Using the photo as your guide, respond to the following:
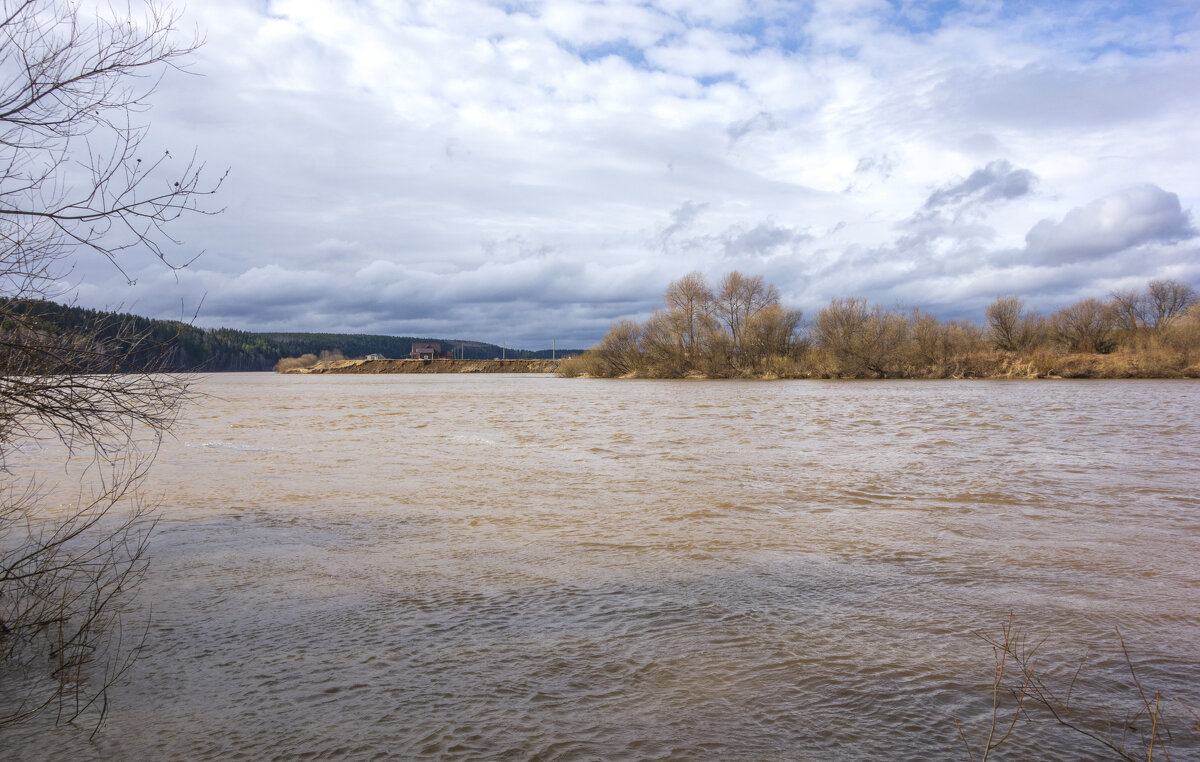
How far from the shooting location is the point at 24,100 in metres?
4.00

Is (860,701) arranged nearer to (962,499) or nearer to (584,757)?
(584,757)

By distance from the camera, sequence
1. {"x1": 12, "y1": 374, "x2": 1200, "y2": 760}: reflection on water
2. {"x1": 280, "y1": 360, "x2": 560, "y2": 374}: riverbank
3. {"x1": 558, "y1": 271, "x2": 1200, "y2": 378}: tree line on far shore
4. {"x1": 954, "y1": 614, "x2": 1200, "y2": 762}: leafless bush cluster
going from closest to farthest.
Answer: {"x1": 954, "y1": 614, "x2": 1200, "y2": 762}: leafless bush cluster < {"x1": 12, "y1": 374, "x2": 1200, "y2": 760}: reflection on water < {"x1": 558, "y1": 271, "x2": 1200, "y2": 378}: tree line on far shore < {"x1": 280, "y1": 360, "x2": 560, "y2": 374}: riverbank

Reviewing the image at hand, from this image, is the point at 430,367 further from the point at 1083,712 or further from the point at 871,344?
the point at 1083,712

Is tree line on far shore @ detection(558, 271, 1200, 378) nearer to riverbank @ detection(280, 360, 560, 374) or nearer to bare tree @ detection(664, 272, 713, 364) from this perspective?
bare tree @ detection(664, 272, 713, 364)

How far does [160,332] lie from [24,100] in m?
1.88

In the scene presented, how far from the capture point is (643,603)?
5.55m

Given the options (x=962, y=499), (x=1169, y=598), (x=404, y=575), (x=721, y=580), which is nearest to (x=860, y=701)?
(x=721, y=580)

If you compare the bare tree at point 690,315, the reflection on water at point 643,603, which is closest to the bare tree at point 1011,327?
the bare tree at point 690,315

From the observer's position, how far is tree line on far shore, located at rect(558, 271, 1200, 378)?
167ft

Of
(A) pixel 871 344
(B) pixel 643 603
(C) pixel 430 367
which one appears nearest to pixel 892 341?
(A) pixel 871 344

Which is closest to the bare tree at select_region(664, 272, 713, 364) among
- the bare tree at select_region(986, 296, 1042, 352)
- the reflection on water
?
the bare tree at select_region(986, 296, 1042, 352)

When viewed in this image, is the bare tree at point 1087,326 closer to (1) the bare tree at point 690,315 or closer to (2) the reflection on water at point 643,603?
(1) the bare tree at point 690,315

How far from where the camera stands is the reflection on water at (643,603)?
12.0 ft

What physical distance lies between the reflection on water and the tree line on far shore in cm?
4462
